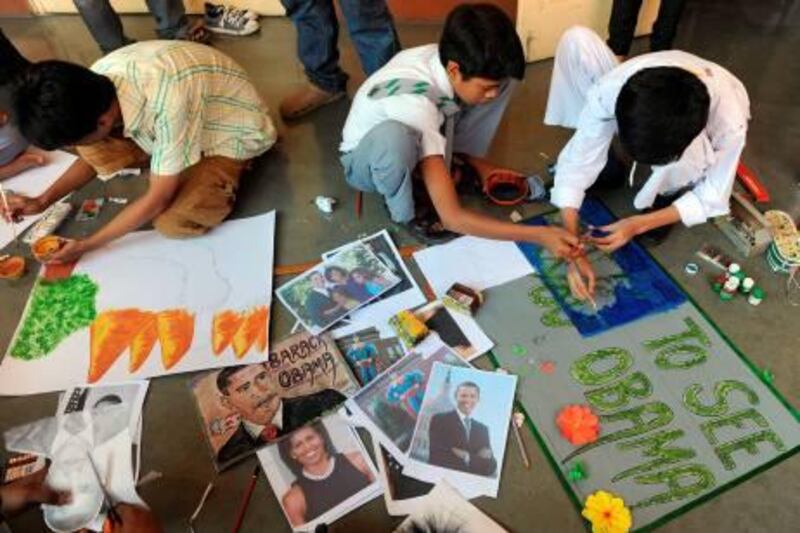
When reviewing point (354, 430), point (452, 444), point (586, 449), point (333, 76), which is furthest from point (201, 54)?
point (586, 449)

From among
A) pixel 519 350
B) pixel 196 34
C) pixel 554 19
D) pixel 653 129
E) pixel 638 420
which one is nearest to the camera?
pixel 653 129

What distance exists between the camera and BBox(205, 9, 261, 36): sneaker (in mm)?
2223

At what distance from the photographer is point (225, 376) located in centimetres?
127

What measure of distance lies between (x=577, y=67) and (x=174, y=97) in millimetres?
987

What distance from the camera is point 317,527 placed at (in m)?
1.03

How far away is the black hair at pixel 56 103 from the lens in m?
1.13

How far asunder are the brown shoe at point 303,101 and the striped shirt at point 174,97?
33 cm

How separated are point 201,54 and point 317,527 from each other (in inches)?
44.8

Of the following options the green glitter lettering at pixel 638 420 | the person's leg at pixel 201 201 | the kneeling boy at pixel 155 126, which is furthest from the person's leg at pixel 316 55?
the green glitter lettering at pixel 638 420

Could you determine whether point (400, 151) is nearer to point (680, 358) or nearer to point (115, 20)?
point (680, 358)

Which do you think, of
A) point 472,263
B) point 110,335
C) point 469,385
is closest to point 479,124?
point 472,263

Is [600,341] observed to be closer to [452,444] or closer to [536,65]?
[452,444]

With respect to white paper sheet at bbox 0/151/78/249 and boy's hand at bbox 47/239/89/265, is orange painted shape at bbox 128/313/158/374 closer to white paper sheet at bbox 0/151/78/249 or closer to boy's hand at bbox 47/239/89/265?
boy's hand at bbox 47/239/89/265

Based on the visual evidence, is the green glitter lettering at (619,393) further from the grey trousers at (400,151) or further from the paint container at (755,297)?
the grey trousers at (400,151)
